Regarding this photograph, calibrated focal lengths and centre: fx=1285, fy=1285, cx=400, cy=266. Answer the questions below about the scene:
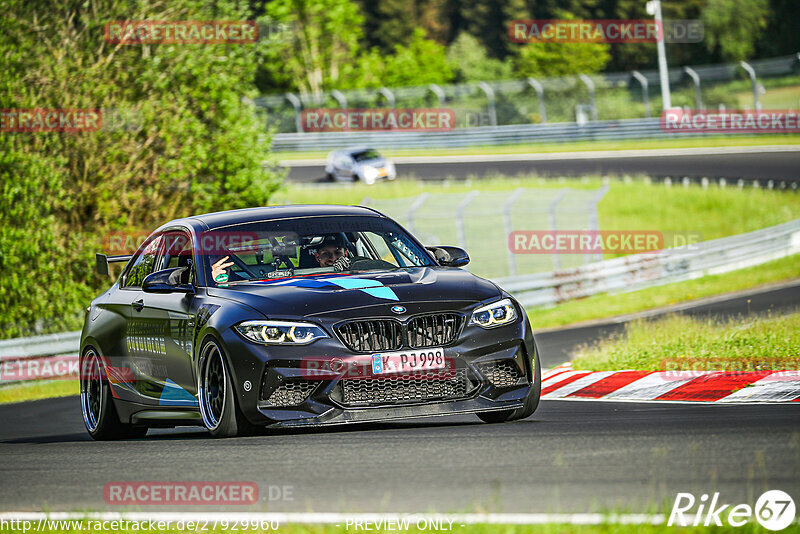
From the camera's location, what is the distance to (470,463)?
21.2 feet

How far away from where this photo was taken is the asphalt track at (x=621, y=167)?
40.5 meters

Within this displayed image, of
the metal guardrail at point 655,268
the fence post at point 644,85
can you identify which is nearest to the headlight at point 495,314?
the metal guardrail at point 655,268

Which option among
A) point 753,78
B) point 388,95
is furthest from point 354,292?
point 388,95

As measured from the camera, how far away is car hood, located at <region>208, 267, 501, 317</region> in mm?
7910

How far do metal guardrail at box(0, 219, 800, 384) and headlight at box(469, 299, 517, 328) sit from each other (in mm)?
14381

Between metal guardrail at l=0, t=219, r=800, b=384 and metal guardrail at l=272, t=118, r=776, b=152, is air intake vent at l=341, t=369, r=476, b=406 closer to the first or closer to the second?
metal guardrail at l=0, t=219, r=800, b=384

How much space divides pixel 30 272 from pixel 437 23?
293 feet

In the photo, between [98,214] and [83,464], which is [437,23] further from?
[83,464]

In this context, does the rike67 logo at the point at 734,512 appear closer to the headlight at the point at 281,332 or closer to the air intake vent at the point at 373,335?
the air intake vent at the point at 373,335

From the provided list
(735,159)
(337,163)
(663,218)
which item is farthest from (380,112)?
(663,218)

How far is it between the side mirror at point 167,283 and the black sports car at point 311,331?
0.01m

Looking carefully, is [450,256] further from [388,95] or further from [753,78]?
[388,95]

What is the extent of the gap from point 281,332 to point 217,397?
2.36 ft

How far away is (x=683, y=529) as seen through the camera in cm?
484
